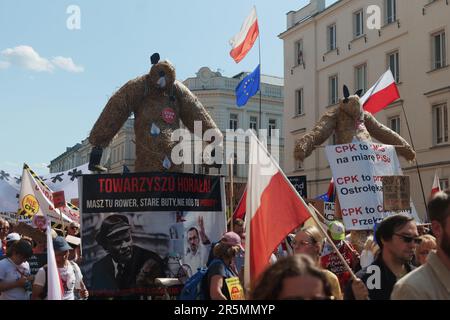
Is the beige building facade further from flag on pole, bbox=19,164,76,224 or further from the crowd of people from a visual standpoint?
the crowd of people

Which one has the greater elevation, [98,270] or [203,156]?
[203,156]

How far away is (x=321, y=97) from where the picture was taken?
3119 cm

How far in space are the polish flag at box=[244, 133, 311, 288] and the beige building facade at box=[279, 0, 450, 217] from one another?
19.1 metres

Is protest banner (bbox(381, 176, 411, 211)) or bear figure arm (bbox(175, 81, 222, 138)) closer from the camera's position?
protest banner (bbox(381, 176, 411, 211))

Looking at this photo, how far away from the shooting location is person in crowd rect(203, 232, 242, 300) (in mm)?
4754

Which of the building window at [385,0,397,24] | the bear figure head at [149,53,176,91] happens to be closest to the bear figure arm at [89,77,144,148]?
the bear figure head at [149,53,176,91]

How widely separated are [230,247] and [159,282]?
1.20 metres

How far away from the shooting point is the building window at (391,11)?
2663 centimetres

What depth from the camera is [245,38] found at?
14.1 metres

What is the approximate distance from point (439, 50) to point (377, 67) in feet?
11.7

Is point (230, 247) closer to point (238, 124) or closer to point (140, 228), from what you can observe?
point (140, 228)

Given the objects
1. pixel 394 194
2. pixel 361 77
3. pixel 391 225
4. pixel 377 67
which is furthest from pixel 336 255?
pixel 361 77

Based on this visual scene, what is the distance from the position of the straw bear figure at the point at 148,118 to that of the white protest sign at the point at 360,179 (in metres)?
2.05
